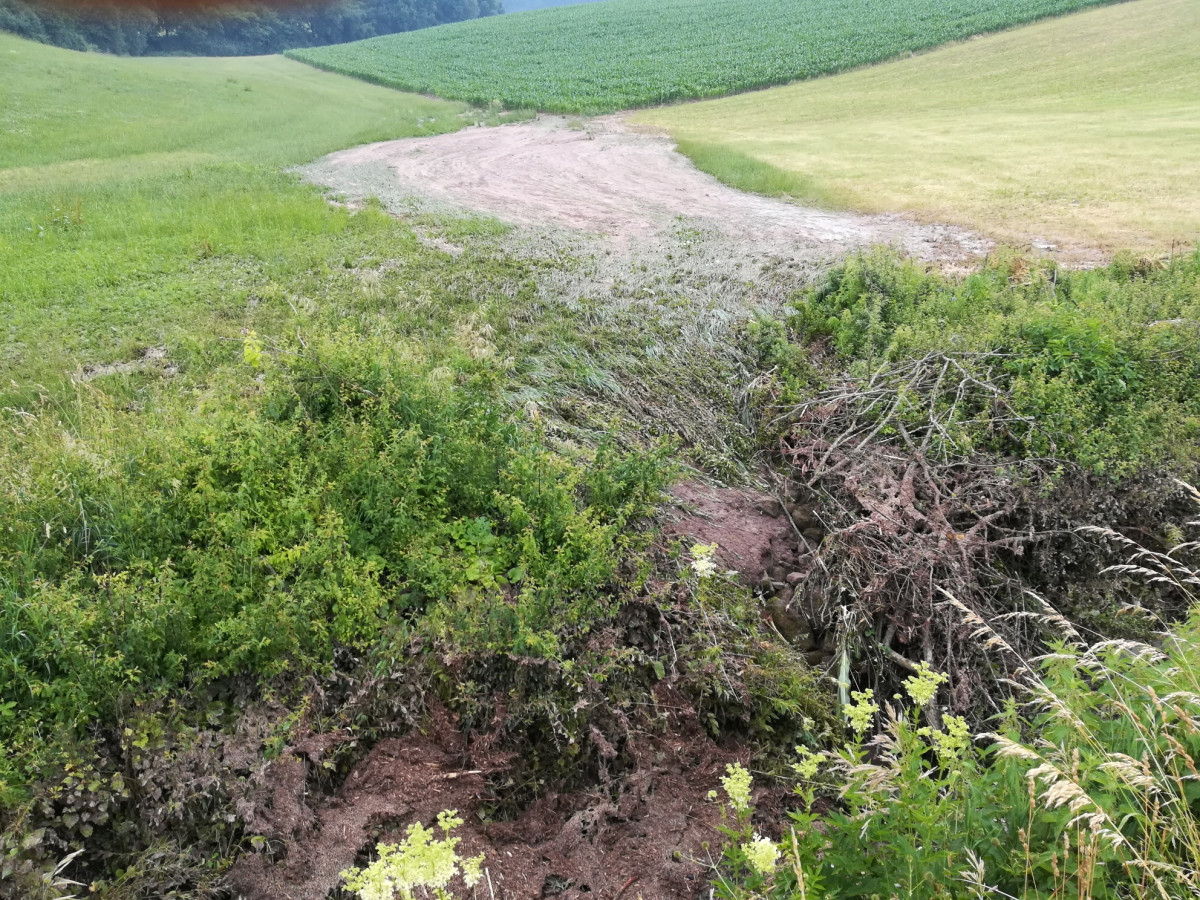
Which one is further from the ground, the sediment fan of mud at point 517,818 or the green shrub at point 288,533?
the green shrub at point 288,533

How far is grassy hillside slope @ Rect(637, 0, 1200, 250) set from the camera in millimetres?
11961

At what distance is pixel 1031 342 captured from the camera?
6133 millimetres

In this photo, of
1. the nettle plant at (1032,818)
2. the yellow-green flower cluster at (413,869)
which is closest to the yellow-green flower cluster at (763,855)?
the nettle plant at (1032,818)

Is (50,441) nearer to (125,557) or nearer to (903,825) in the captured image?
(125,557)

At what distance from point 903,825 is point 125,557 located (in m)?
3.88

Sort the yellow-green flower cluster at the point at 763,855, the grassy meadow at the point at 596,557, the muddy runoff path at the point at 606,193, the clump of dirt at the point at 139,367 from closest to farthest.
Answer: the yellow-green flower cluster at the point at 763,855 → the grassy meadow at the point at 596,557 → the clump of dirt at the point at 139,367 → the muddy runoff path at the point at 606,193

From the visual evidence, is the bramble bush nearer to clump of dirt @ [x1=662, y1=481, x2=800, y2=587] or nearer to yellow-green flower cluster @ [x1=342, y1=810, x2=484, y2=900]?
clump of dirt @ [x1=662, y1=481, x2=800, y2=587]

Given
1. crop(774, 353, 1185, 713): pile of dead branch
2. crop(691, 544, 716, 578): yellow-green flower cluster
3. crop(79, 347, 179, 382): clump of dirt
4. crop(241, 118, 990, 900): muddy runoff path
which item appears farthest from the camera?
crop(79, 347, 179, 382): clump of dirt

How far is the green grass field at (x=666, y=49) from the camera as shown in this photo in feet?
107

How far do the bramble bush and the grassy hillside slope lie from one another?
380cm

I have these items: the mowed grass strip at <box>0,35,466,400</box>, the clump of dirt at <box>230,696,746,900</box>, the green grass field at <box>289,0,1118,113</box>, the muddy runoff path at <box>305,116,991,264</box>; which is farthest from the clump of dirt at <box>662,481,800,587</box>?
the green grass field at <box>289,0,1118,113</box>

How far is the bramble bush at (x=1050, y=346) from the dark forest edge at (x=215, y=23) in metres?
54.7

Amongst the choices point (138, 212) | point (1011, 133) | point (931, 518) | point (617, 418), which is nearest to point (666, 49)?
point (1011, 133)

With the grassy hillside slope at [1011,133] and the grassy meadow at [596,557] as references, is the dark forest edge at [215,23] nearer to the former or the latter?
the grassy hillside slope at [1011,133]
